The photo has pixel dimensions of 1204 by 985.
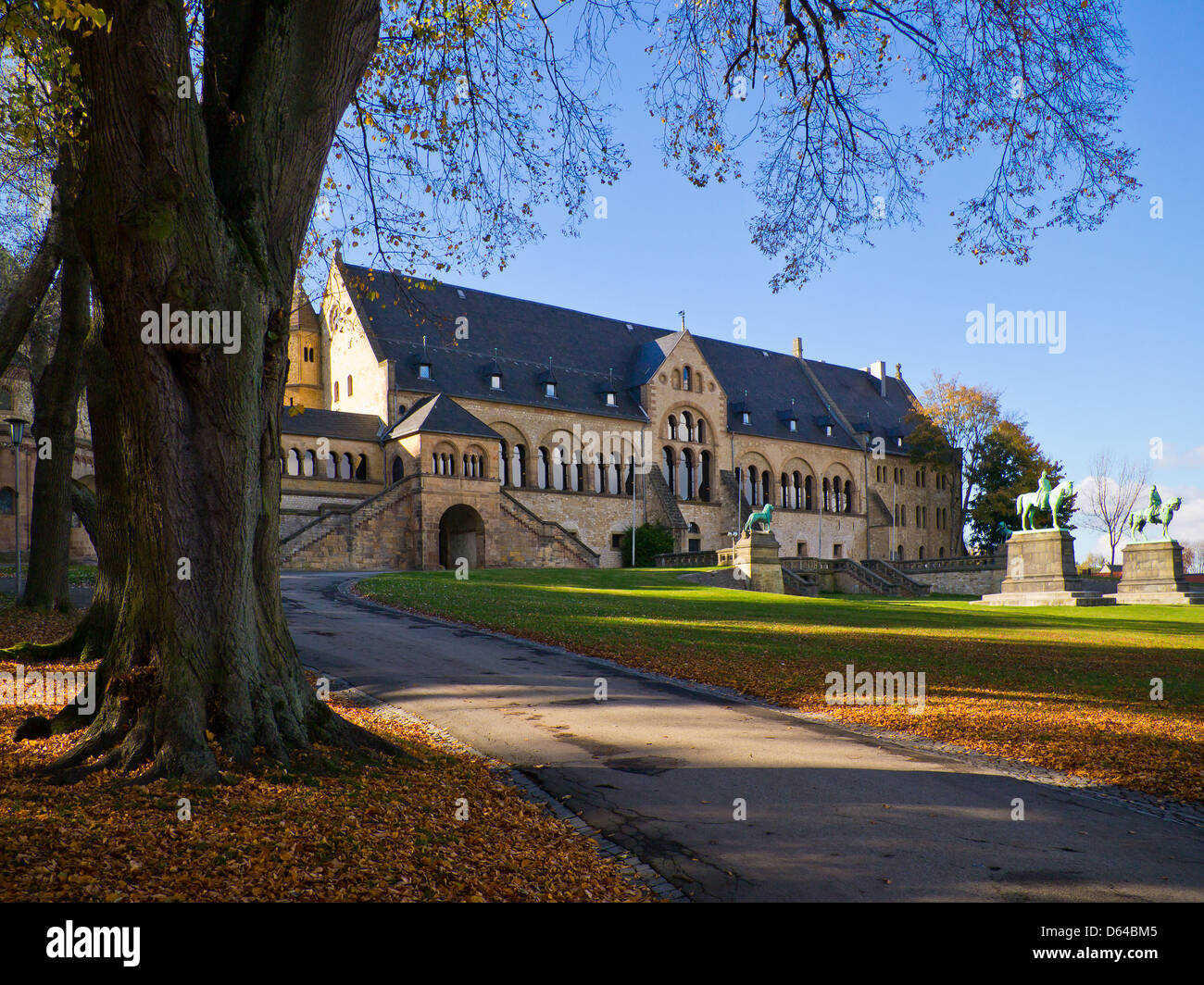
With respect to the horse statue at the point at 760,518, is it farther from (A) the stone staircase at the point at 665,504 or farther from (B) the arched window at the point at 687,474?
(B) the arched window at the point at 687,474

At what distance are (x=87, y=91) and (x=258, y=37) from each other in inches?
53.5

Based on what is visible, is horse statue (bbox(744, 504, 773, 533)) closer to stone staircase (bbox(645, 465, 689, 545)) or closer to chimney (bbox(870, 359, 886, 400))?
stone staircase (bbox(645, 465, 689, 545))

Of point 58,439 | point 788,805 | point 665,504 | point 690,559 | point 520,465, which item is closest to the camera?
point 788,805

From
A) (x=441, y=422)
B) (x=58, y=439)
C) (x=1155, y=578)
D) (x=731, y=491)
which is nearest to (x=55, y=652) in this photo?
(x=58, y=439)

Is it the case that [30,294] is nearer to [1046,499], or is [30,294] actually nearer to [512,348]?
[1046,499]

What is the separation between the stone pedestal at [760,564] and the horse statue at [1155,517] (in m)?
15.0

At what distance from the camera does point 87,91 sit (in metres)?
5.72

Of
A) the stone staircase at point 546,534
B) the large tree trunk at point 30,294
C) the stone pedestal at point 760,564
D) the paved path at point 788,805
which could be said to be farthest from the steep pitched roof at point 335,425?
the paved path at point 788,805

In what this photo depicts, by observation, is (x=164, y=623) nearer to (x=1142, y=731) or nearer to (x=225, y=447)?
(x=225, y=447)

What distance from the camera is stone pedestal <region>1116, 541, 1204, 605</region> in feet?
112

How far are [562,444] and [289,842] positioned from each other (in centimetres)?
4697

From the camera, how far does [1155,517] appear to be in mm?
35531

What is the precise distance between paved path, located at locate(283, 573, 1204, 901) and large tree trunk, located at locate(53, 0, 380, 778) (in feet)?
8.68
